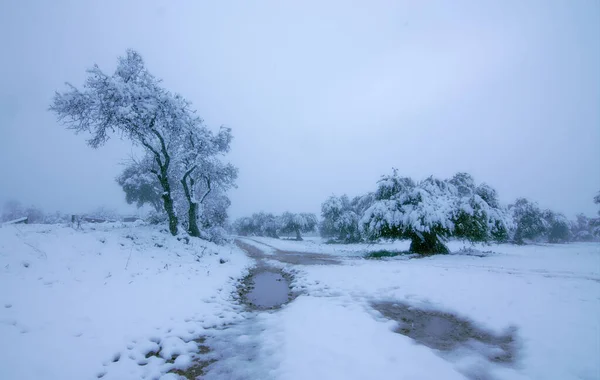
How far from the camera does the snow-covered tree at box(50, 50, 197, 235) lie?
13.8 meters

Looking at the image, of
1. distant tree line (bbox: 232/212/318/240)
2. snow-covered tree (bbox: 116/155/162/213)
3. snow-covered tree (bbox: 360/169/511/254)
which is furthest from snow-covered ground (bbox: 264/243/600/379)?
distant tree line (bbox: 232/212/318/240)

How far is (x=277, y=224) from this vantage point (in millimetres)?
76938

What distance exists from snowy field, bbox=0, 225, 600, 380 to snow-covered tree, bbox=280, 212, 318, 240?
52976mm

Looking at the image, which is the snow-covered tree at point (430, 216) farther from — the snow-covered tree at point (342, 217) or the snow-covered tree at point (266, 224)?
the snow-covered tree at point (266, 224)

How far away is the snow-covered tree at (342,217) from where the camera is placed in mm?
43000

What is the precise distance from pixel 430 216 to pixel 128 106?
19457 millimetres

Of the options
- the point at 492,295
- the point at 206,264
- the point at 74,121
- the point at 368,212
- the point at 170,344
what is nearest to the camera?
the point at 170,344

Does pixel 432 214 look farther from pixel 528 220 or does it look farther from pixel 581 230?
pixel 581 230

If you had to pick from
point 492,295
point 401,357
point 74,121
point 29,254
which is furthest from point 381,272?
point 74,121

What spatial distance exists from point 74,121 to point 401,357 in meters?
18.7

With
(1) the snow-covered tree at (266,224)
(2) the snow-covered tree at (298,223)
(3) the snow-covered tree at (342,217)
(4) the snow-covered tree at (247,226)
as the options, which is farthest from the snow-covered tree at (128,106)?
(4) the snow-covered tree at (247,226)

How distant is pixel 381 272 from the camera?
427 inches

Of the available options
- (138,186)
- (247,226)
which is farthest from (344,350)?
(247,226)

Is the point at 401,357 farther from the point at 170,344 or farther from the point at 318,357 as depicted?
the point at 170,344
